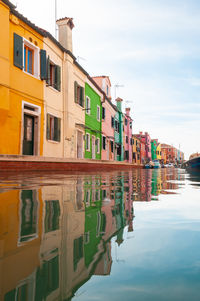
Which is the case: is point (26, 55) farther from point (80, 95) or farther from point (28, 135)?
point (80, 95)

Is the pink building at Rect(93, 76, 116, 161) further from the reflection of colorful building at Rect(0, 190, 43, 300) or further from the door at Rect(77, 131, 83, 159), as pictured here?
the reflection of colorful building at Rect(0, 190, 43, 300)

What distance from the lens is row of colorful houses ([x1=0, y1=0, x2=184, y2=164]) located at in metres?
9.05

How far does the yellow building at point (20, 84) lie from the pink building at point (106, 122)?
10.4 metres

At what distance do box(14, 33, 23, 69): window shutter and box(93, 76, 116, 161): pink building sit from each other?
12033 millimetres

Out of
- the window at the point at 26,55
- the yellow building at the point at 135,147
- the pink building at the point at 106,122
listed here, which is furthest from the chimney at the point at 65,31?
the yellow building at the point at 135,147

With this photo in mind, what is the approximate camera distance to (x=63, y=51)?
13.5 metres

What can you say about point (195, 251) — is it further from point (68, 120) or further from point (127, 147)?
point (127, 147)

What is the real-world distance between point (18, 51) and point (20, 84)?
1174 millimetres

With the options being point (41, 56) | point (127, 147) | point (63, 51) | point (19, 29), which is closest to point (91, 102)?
point (63, 51)

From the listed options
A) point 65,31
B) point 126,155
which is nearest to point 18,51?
point 65,31

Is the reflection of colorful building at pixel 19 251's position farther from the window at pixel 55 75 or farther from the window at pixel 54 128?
the window at pixel 55 75

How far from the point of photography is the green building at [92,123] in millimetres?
17328

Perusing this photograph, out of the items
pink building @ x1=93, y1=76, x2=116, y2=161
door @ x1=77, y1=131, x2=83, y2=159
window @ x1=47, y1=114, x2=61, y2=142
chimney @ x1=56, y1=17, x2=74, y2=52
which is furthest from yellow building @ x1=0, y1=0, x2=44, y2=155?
pink building @ x1=93, y1=76, x2=116, y2=161

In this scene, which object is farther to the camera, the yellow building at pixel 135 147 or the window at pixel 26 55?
the yellow building at pixel 135 147
